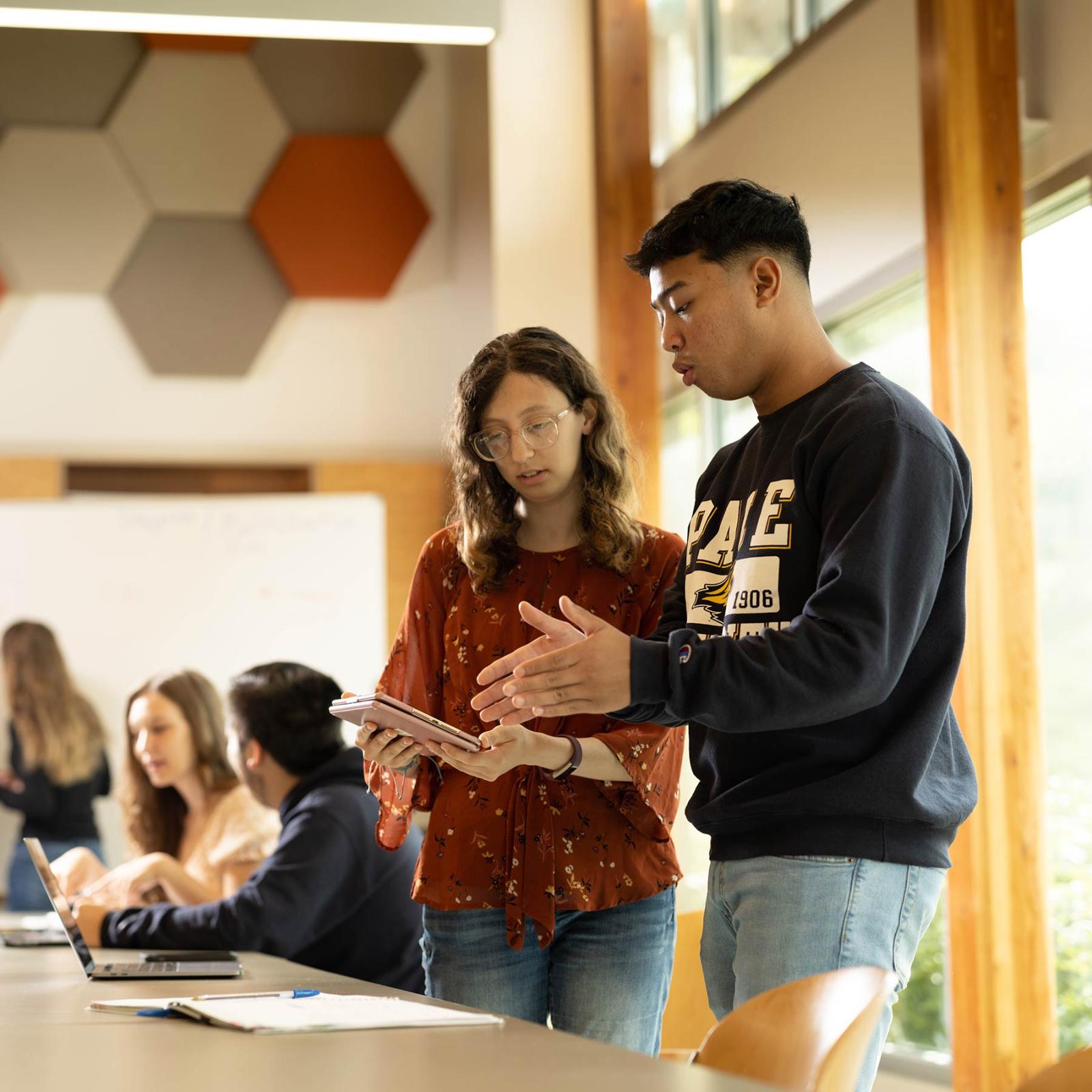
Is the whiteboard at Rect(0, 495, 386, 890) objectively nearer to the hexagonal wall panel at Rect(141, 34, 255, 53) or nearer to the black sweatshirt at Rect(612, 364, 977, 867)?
the hexagonal wall panel at Rect(141, 34, 255, 53)

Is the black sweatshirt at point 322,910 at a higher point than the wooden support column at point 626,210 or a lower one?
lower

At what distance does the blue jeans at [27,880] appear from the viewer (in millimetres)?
4434

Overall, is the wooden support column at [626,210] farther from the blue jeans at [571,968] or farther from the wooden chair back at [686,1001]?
the blue jeans at [571,968]

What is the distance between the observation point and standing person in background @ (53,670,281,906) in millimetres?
2893

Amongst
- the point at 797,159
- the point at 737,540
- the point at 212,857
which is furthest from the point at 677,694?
the point at 797,159

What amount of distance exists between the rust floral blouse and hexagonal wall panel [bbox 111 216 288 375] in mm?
3325

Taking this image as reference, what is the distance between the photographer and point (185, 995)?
1.57 meters

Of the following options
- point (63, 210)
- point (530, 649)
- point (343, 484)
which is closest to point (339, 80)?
point (63, 210)

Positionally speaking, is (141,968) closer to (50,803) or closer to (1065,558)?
(1065,558)

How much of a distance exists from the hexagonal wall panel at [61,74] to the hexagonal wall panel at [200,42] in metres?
0.07

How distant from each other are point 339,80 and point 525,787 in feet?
13.2

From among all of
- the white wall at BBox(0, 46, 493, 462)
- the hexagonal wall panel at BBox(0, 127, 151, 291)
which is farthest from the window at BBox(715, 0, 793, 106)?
the hexagonal wall panel at BBox(0, 127, 151, 291)

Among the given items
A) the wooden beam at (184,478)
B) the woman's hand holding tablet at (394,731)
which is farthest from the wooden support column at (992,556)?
the wooden beam at (184,478)

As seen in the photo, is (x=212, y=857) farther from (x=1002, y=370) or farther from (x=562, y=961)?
(x=1002, y=370)
